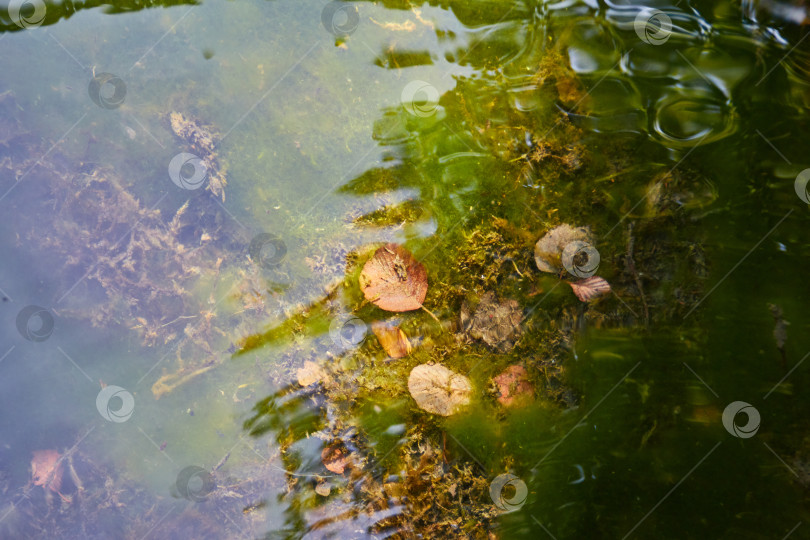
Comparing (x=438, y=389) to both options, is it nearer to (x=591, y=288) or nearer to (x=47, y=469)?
(x=591, y=288)

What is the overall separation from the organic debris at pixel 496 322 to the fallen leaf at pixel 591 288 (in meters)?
0.52

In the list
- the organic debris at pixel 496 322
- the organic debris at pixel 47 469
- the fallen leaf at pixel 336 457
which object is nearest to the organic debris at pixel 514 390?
the organic debris at pixel 496 322

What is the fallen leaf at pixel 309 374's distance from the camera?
3824mm

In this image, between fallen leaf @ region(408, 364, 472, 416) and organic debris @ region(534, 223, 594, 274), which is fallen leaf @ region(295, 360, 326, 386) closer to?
fallen leaf @ region(408, 364, 472, 416)

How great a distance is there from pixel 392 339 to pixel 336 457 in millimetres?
1144

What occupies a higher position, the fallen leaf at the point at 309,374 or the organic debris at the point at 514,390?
the fallen leaf at the point at 309,374

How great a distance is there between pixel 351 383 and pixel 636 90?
3494 mm

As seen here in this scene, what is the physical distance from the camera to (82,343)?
3.80 m

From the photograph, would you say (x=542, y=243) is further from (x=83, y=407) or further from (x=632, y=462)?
(x=83, y=407)

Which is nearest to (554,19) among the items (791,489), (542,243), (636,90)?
(636,90)

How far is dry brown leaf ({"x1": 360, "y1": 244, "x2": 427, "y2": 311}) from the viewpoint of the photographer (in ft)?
12.3

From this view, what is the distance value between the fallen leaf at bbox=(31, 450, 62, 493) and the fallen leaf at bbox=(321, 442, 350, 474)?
7.73ft

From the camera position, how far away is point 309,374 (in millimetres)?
3826

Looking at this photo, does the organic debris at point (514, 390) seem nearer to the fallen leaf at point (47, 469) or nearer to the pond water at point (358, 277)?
the pond water at point (358, 277)
